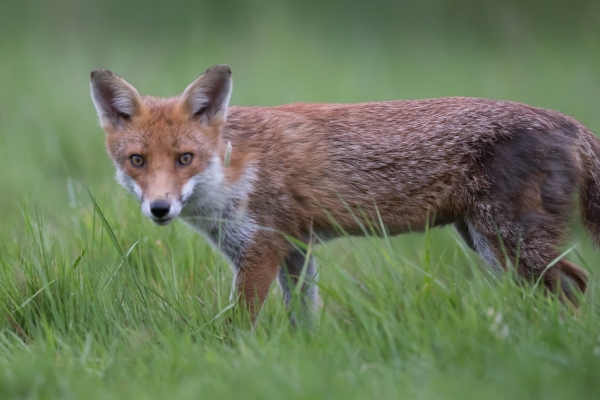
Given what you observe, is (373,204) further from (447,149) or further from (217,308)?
(217,308)

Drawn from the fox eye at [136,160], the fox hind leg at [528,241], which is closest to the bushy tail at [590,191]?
the fox hind leg at [528,241]

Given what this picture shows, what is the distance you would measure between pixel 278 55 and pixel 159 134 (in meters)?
9.87

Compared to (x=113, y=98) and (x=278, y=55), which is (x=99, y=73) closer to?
(x=113, y=98)

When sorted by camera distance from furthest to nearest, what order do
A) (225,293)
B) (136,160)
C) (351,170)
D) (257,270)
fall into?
(351,170) → (225,293) → (257,270) → (136,160)

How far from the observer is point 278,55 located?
46.4 ft

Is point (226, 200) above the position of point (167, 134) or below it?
below

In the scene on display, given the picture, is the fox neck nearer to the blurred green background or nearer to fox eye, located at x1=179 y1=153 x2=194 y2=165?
fox eye, located at x1=179 y1=153 x2=194 y2=165

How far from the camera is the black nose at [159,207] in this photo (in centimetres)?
416

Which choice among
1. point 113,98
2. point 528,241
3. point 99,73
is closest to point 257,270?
point 113,98

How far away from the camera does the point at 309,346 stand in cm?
354

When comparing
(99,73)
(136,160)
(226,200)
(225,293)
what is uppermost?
(99,73)

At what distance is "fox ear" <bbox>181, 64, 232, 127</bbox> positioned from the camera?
477cm

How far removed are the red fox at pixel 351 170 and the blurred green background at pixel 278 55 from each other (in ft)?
12.8

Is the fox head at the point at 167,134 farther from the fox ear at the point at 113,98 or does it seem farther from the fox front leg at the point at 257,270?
the fox front leg at the point at 257,270
